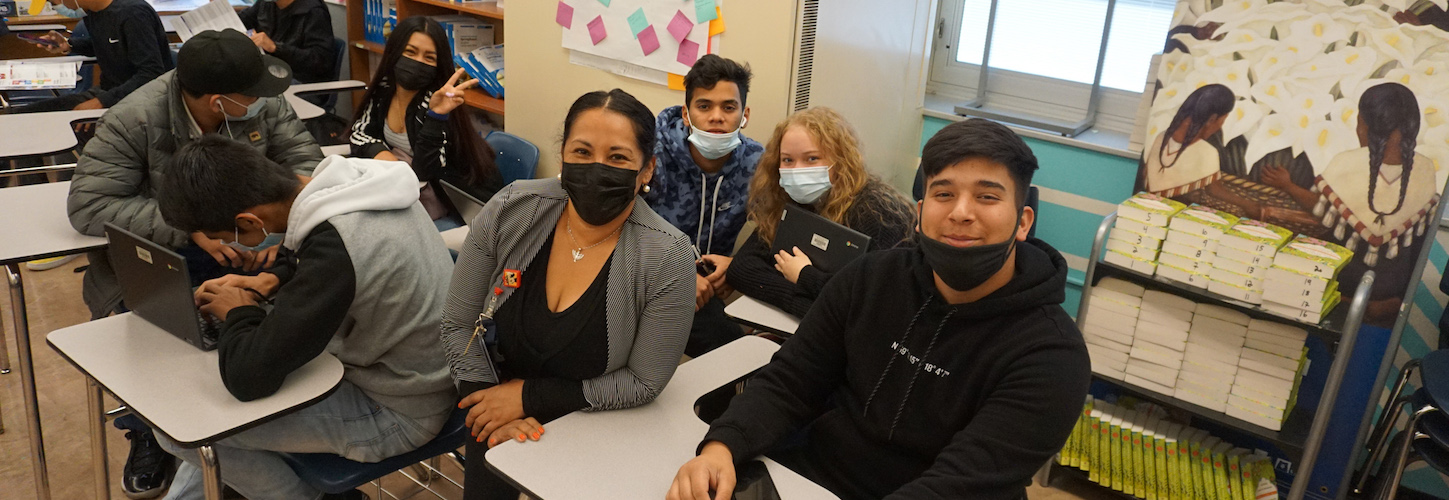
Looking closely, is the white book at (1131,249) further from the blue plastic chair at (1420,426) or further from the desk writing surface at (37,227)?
the desk writing surface at (37,227)

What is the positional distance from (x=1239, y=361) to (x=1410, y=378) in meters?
0.60

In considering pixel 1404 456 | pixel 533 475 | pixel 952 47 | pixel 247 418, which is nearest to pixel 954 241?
pixel 533 475

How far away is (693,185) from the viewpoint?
295 cm

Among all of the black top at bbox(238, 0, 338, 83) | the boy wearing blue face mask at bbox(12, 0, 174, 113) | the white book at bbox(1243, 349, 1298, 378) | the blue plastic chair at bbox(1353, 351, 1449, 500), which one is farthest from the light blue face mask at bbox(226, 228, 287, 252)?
the black top at bbox(238, 0, 338, 83)

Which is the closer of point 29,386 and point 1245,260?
point 29,386

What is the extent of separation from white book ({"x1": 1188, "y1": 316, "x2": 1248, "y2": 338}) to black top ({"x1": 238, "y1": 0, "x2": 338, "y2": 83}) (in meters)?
4.34

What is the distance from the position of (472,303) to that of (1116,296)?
1.96 metres

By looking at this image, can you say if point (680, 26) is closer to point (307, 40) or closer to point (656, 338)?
point (656, 338)

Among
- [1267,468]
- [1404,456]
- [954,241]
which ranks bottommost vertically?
[1267,468]

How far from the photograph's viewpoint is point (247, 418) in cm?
168

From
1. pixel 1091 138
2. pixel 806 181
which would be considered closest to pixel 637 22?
pixel 806 181

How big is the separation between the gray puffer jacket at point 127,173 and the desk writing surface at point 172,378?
65 cm

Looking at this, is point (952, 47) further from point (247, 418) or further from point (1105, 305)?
point (247, 418)

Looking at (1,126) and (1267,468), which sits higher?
(1,126)
